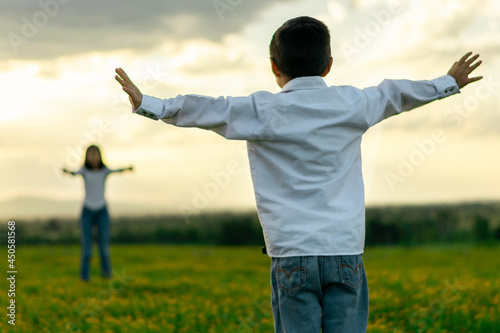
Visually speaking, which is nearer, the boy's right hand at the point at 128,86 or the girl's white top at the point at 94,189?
the boy's right hand at the point at 128,86

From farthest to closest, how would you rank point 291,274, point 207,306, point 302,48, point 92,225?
1. point 92,225
2. point 207,306
3. point 302,48
4. point 291,274

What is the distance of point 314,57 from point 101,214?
341 inches

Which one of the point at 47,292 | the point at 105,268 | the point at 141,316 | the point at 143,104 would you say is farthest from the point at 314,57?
the point at 105,268

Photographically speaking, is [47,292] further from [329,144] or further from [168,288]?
[329,144]

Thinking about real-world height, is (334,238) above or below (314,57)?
below

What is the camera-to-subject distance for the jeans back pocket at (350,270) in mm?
2943

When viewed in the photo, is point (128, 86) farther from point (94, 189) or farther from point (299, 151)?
point (94, 189)

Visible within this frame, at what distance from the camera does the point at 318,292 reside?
296 cm

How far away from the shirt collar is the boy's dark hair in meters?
0.04

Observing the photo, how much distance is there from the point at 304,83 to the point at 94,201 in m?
8.53

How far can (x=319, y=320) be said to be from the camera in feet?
9.84

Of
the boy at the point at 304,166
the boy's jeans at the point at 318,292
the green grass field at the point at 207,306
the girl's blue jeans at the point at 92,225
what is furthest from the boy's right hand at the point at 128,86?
the girl's blue jeans at the point at 92,225

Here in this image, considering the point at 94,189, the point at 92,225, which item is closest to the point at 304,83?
the point at 94,189

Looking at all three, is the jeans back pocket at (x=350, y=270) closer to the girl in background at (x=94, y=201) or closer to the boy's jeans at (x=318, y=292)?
the boy's jeans at (x=318, y=292)
